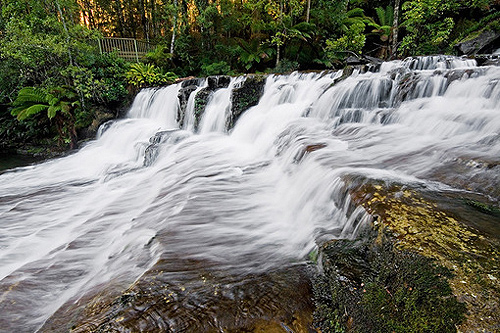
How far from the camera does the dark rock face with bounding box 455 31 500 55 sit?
9.27 meters

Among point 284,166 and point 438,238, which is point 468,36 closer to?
point 284,166

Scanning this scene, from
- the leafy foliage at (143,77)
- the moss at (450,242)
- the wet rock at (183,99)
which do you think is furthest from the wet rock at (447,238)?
the leafy foliage at (143,77)

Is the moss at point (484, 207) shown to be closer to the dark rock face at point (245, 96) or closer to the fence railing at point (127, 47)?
the dark rock face at point (245, 96)

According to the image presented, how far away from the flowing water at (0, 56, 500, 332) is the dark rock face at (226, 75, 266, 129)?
0.68 ft

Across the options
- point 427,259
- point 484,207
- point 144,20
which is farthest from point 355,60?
point 144,20

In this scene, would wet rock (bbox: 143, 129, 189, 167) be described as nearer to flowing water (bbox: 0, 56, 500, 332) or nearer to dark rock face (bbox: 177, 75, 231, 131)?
flowing water (bbox: 0, 56, 500, 332)

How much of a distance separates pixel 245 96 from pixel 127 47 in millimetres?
9312

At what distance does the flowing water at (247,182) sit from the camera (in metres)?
2.67

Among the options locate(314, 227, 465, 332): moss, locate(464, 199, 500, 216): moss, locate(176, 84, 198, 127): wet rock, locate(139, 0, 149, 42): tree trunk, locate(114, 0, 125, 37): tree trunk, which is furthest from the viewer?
locate(114, 0, 125, 37): tree trunk

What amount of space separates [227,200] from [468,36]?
38.6 feet

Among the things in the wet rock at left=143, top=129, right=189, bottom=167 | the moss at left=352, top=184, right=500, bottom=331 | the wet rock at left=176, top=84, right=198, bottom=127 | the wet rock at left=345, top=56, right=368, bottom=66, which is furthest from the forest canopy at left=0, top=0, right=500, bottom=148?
the moss at left=352, top=184, right=500, bottom=331

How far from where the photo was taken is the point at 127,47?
1391cm

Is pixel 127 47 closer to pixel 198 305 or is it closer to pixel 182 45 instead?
pixel 182 45

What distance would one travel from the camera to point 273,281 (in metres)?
2.20
